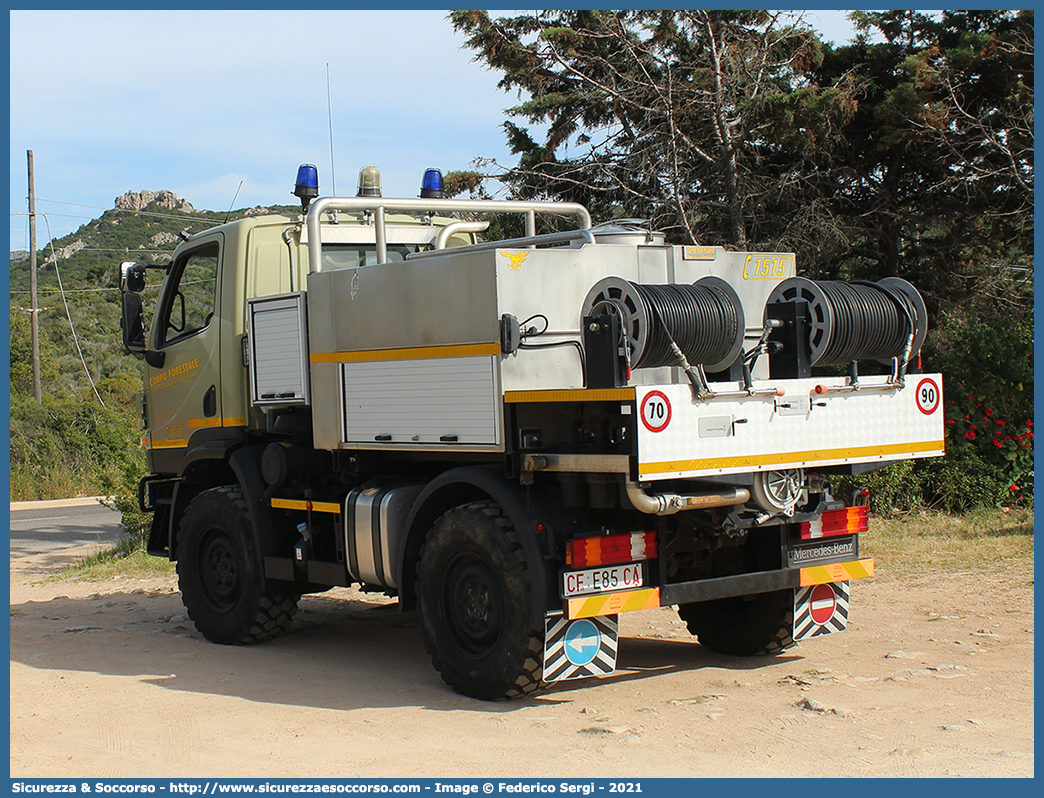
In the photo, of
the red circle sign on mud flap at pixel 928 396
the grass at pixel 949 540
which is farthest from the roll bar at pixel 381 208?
the grass at pixel 949 540

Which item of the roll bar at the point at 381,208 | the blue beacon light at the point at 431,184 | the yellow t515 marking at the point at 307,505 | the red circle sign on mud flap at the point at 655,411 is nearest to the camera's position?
the red circle sign on mud flap at the point at 655,411

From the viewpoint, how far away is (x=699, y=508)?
613 centimetres

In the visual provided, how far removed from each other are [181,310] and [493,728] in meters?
4.86

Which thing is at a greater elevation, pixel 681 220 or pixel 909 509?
pixel 681 220

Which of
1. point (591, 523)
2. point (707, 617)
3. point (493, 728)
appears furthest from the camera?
point (707, 617)

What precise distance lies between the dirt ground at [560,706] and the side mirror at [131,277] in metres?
2.70

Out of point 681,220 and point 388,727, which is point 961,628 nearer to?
point 388,727

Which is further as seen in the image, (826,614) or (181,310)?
(181,310)

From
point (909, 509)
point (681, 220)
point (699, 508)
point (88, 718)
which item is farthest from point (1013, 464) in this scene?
point (88, 718)

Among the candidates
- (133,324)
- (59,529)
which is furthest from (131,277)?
(59,529)

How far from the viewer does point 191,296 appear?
9258 mm

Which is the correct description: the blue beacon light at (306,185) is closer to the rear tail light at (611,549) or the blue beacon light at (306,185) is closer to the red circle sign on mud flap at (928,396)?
the rear tail light at (611,549)

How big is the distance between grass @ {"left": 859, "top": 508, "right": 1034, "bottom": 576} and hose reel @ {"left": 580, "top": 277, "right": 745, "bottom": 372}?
5027mm

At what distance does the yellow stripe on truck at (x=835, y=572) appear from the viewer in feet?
22.5
